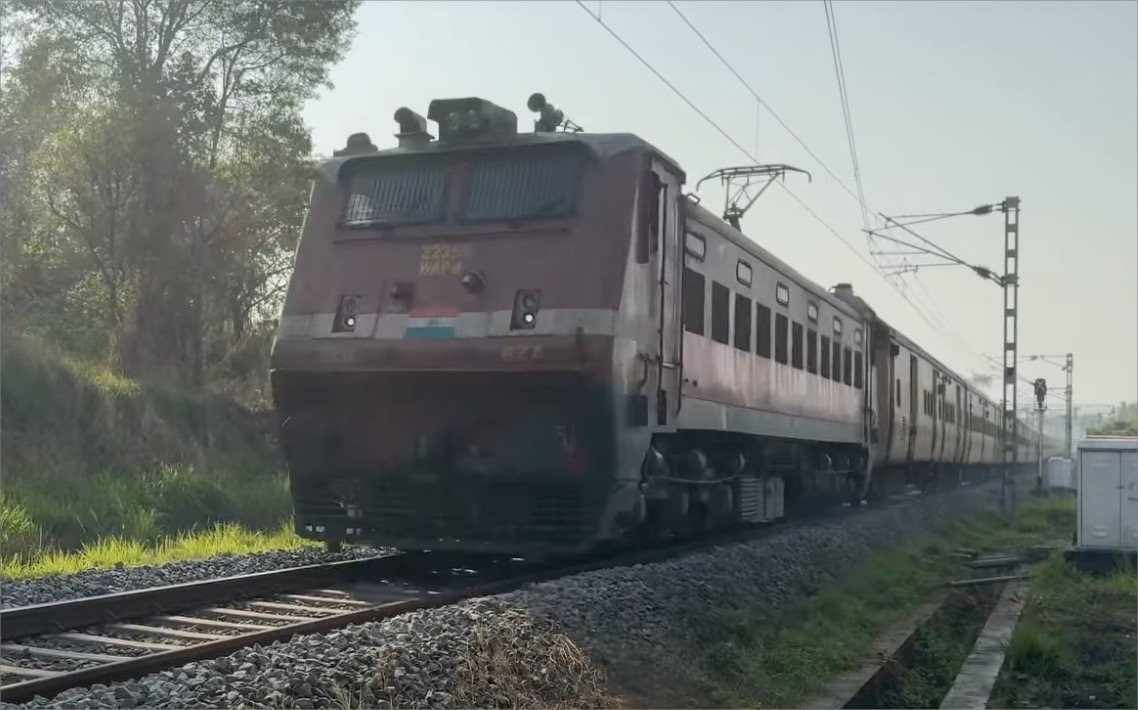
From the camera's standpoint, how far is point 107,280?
2252 centimetres

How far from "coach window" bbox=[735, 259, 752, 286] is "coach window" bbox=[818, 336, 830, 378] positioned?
3.99 metres

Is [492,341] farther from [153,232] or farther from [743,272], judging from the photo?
[153,232]

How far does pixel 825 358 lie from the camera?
17047 mm

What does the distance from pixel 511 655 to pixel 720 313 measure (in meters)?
6.31

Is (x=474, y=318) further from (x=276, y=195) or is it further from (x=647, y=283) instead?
(x=276, y=195)

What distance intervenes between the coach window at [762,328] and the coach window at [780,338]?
1.21 feet

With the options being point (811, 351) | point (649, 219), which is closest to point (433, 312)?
point (649, 219)

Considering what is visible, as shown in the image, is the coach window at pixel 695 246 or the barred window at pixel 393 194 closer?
the barred window at pixel 393 194

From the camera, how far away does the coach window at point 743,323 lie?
1254 cm

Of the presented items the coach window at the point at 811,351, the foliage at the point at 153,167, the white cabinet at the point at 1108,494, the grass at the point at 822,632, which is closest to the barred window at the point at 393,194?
the grass at the point at 822,632

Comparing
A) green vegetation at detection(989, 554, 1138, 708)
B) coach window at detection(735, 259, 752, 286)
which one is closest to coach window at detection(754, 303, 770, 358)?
coach window at detection(735, 259, 752, 286)

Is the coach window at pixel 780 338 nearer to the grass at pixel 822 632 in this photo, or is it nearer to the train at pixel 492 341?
the grass at pixel 822 632

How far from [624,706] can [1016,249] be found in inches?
882

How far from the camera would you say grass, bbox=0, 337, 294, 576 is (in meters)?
13.4
